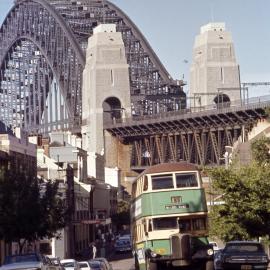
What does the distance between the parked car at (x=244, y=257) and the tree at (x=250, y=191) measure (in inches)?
24.6

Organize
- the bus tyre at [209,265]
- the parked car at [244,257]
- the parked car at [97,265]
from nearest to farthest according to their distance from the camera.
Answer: the bus tyre at [209,265] → the parked car at [244,257] → the parked car at [97,265]

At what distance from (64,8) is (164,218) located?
14784 centimetres

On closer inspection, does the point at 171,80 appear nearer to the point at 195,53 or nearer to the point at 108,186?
the point at 195,53

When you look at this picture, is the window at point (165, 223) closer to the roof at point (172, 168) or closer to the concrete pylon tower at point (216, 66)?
the roof at point (172, 168)

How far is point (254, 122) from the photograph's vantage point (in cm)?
12069

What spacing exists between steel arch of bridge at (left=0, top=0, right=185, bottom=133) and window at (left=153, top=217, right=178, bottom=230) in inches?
5307

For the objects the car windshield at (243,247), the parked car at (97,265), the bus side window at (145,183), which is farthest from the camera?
the parked car at (97,265)

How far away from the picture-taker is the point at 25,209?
6309 centimetres

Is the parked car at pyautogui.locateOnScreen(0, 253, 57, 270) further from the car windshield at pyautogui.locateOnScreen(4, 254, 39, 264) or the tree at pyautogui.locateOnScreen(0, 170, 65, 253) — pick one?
the tree at pyautogui.locateOnScreen(0, 170, 65, 253)

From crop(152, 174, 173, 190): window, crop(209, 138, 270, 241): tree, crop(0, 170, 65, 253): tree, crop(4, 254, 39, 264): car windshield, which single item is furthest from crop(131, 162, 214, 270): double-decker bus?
crop(0, 170, 65, 253): tree

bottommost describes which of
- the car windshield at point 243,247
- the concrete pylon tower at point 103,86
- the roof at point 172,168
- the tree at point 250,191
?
the car windshield at point 243,247

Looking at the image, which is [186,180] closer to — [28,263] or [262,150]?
[262,150]

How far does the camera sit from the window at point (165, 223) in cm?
4131

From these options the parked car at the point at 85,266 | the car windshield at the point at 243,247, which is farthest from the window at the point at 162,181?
the parked car at the point at 85,266
